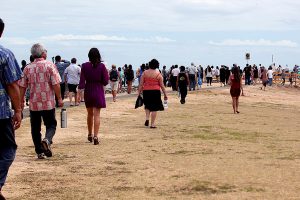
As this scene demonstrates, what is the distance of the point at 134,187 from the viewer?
773 cm

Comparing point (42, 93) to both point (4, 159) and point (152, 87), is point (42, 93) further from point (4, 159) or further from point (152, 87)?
point (152, 87)

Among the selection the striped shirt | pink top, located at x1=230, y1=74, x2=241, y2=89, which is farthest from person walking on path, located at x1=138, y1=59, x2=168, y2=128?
the striped shirt

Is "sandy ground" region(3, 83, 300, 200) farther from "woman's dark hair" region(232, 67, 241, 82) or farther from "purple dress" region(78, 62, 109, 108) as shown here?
"woman's dark hair" region(232, 67, 241, 82)

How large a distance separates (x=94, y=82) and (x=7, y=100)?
555 cm

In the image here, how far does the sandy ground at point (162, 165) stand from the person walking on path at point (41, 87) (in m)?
0.34

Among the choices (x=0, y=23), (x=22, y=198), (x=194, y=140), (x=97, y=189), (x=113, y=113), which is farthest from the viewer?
(x=113, y=113)

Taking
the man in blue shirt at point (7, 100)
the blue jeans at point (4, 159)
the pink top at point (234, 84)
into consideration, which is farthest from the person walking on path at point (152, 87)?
the blue jeans at point (4, 159)

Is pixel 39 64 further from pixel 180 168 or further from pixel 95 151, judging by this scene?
pixel 180 168

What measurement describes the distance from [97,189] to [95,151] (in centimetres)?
348

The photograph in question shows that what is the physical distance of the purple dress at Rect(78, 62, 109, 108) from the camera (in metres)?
11.6

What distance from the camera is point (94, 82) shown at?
11703 millimetres

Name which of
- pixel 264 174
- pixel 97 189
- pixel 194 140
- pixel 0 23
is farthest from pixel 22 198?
pixel 194 140

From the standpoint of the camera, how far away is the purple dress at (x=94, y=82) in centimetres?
1160

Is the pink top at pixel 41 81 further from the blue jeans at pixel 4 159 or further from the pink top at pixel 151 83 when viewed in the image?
the pink top at pixel 151 83
